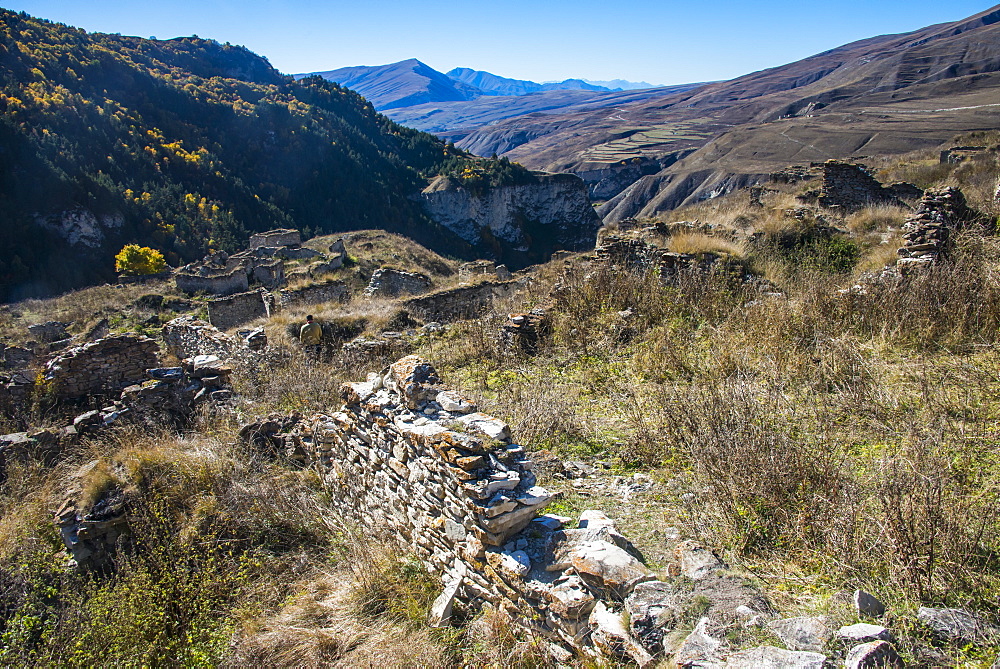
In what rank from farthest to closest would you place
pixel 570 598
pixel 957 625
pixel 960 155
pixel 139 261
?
pixel 139 261 → pixel 960 155 → pixel 570 598 → pixel 957 625

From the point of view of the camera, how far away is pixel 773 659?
1.88 meters

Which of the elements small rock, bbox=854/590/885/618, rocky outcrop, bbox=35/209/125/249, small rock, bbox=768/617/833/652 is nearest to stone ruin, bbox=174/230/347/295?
small rock, bbox=768/617/833/652

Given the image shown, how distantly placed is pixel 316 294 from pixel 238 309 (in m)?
2.52

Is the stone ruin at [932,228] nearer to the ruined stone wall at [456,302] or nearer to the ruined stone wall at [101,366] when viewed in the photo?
the ruined stone wall at [456,302]

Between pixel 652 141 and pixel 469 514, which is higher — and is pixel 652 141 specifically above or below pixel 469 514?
above

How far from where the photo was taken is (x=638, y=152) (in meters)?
98.2

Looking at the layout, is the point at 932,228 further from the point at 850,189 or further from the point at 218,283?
the point at 218,283

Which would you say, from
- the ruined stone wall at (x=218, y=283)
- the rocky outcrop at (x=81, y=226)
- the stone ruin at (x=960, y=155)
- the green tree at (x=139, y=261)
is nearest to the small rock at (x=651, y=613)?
the stone ruin at (x=960, y=155)

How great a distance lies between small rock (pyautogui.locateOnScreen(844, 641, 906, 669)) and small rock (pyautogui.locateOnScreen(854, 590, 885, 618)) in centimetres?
25

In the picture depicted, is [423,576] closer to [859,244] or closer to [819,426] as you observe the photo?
[819,426]

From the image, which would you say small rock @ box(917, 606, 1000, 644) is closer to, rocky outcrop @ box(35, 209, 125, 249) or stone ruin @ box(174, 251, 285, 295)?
stone ruin @ box(174, 251, 285, 295)

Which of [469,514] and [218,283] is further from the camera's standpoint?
[218,283]

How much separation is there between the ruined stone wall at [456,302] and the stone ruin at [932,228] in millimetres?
7583

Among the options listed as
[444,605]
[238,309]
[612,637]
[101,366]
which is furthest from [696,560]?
[238,309]
